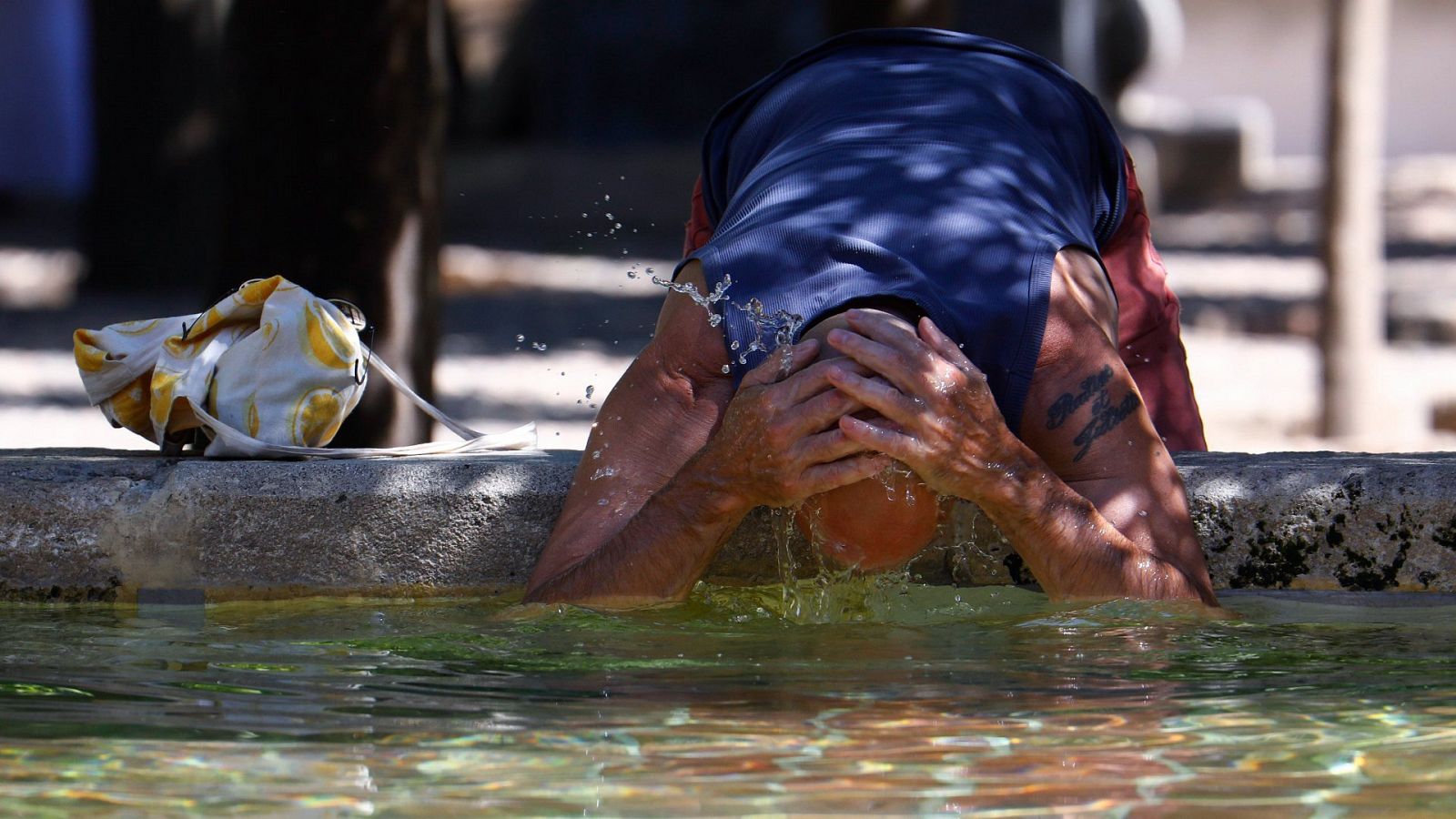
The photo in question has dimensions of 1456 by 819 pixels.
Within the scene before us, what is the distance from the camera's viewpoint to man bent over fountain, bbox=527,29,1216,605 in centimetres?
286

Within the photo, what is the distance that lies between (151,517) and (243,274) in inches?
63.3

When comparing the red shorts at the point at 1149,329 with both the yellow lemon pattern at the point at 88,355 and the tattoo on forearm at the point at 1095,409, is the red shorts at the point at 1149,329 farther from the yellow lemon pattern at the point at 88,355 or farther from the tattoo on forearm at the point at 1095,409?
the yellow lemon pattern at the point at 88,355

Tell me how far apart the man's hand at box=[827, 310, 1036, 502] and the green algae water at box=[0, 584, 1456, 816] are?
0.33m

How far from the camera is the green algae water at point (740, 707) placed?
87.6 inches

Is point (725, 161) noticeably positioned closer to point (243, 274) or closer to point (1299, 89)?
point (243, 274)

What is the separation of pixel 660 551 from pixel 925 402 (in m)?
0.59

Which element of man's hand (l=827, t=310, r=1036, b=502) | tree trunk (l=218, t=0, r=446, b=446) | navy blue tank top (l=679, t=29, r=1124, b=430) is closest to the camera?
man's hand (l=827, t=310, r=1036, b=502)

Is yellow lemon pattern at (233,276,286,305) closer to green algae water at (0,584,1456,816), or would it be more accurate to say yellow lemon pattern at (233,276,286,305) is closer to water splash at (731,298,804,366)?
green algae water at (0,584,1456,816)

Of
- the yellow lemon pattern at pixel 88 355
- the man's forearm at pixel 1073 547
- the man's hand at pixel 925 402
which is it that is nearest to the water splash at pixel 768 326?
the man's hand at pixel 925 402

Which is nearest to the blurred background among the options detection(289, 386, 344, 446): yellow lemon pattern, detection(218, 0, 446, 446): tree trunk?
detection(218, 0, 446, 446): tree trunk

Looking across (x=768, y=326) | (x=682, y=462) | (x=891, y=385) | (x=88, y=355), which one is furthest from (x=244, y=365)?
(x=891, y=385)

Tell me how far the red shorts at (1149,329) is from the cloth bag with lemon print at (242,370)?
1.59m

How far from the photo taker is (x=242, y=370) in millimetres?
3650

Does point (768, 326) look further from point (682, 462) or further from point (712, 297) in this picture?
point (682, 462)
